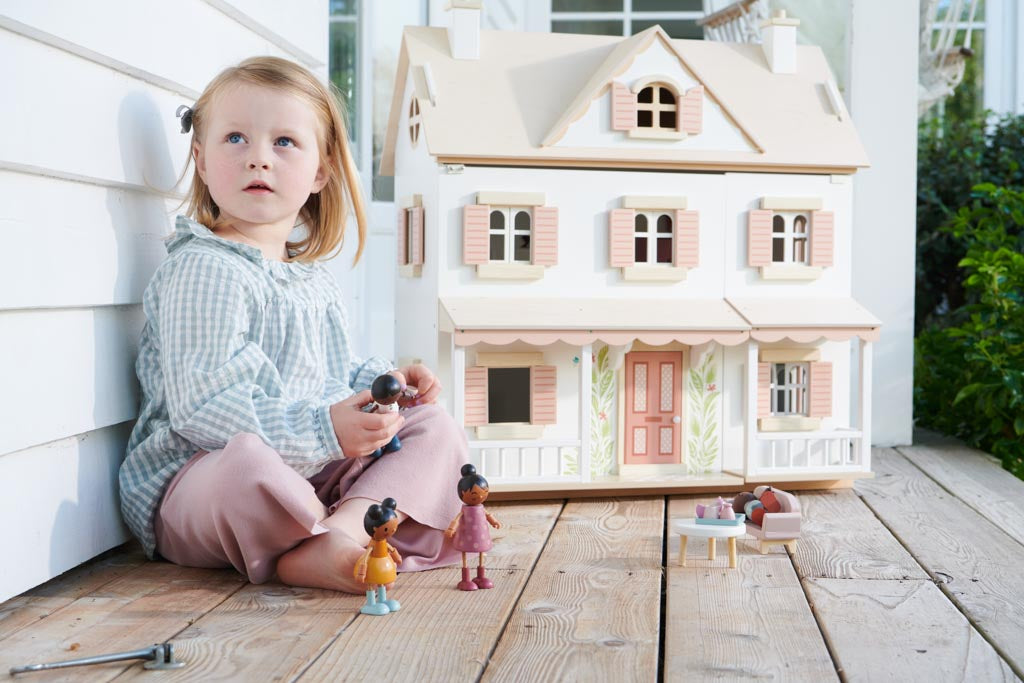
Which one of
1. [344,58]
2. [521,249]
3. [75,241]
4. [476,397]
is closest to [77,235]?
[75,241]

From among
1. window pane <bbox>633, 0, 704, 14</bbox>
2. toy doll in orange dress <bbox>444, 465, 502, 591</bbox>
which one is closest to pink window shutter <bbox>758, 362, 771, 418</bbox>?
toy doll in orange dress <bbox>444, 465, 502, 591</bbox>

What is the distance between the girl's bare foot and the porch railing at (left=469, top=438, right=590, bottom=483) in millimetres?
935

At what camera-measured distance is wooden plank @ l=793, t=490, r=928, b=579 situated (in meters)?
2.24

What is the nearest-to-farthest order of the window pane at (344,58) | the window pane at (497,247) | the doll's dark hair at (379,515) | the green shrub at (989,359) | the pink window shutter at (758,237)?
the doll's dark hair at (379,515), the window pane at (497,247), the pink window shutter at (758,237), the green shrub at (989,359), the window pane at (344,58)

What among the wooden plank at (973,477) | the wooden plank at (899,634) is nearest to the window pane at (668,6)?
the wooden plank at (973,477)

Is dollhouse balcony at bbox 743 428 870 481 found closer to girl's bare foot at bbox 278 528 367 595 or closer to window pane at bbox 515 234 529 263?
window pane at bbox 515 234 529 263

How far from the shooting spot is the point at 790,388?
10.9ft

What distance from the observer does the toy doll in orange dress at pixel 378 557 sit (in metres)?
1.83

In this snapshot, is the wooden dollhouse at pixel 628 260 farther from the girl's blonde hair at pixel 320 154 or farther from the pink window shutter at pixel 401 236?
the girl's blonde hair at pixel 320 154

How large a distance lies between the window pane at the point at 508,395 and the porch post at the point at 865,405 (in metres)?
0.95

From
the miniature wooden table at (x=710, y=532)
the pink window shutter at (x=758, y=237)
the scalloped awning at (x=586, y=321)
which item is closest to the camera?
the miniature wooden table at (x=710, y=532)

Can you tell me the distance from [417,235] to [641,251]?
628 mm

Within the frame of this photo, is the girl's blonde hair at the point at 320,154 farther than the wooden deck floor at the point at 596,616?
Yes

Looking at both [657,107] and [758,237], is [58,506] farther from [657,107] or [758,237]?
[758,237]
